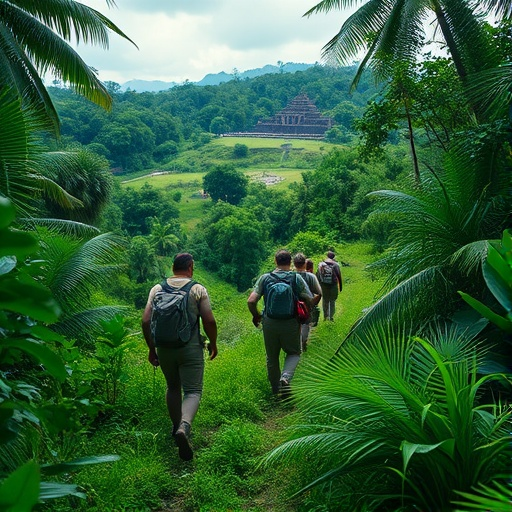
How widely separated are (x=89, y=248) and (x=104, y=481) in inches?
131

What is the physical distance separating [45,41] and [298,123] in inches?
3097

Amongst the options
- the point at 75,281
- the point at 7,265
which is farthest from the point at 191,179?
the point at 7,265

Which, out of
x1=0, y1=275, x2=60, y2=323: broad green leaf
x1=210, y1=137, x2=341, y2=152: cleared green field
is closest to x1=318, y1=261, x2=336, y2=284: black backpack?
x1=0, y1=275, x2=60, y2=323: broad green leaf

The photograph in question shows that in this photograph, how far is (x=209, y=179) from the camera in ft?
183

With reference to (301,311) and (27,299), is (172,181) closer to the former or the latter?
(301,311)

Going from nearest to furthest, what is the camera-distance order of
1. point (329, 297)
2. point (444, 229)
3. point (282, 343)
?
1. point (444, 229)
2. point (282, 343)
3. point (329, 297)

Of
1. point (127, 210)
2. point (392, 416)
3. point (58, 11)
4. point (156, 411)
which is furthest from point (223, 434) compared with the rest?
point (127, 210)

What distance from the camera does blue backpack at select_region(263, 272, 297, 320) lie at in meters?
5.16

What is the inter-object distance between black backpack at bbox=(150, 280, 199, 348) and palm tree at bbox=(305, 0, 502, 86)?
6.70 meters

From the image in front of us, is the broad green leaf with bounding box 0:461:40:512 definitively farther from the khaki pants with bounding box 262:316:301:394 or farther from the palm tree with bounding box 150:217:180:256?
the palm tree with bounding box 150:217:180:256

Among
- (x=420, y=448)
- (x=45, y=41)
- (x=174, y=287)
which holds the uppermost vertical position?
(x=45, y=41)

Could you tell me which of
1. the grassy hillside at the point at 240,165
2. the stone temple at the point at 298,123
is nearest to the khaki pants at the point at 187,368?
the grassy hillside at the point at 240,165

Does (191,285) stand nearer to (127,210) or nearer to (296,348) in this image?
(296,348)

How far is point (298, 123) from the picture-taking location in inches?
3369
